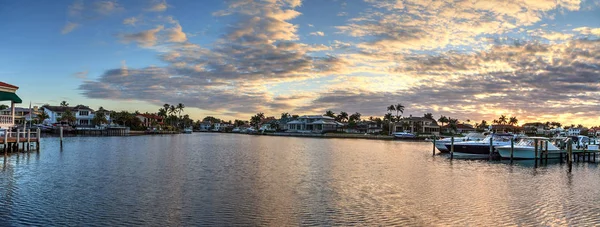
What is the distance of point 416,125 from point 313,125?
44390mm

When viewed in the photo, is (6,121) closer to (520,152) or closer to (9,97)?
(9,97)

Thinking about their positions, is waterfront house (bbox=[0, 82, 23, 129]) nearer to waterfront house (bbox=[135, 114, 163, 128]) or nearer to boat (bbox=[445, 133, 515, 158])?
boat (bbox=[445, 133, 515, 158])

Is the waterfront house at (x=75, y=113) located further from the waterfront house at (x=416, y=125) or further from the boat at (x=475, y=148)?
the boat at (x=475, y=148)

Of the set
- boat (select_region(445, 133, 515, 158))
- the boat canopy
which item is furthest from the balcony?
boat (select_region(445, 133, 515, 158))

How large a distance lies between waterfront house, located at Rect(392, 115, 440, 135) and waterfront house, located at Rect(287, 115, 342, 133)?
27.5 metres

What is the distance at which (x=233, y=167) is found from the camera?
38406 millimetres

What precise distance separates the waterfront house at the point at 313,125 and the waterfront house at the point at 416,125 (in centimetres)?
2753

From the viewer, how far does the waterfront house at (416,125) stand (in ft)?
578

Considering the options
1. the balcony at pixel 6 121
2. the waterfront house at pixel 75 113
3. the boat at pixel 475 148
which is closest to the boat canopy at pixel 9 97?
A: the balcony at pixel 6 121

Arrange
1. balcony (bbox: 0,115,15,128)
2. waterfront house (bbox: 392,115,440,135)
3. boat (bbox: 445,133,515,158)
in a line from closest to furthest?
balcony (bbox: 0,115,15,128)
boat (bbox: 445,133,515,158)
waterfront house (bbox: 392,115,440,135)

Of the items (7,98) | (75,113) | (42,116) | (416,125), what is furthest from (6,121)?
(416,125)

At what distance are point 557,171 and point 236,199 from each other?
3369 cm

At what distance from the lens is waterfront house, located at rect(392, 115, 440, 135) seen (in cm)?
17623

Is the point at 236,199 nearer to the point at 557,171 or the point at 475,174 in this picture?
the point at 475,174
